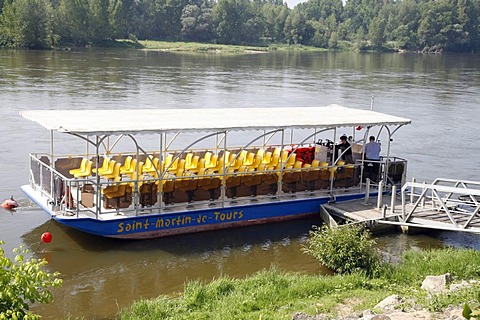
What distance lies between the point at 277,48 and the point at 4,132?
299 feet

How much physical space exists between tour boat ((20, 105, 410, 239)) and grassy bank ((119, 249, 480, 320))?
332cm

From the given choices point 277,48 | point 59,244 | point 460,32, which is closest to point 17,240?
point 59,244

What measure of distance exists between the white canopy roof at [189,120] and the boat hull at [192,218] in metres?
1.98

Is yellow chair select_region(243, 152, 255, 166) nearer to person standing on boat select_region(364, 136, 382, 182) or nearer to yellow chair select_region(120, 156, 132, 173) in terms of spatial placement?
yellow chair select_region(120, 156, 132, 173)

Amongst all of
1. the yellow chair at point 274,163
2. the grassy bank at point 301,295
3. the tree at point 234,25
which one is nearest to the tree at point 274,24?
the tree at point 234,25

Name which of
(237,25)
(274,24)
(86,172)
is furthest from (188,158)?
(274,24)

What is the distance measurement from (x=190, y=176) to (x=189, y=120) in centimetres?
138

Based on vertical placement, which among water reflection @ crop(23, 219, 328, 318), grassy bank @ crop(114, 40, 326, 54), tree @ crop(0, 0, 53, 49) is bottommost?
water reflection @ crop(23, 219, 328, 318)

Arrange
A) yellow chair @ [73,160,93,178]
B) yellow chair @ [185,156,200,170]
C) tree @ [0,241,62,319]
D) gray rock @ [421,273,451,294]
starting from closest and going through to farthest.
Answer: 1. tree @ [0,241,62,319]
2. gray rock @ [421,273,451,294]
3. yellow chair @ [73,160,93,178]
4. yellow chair @ [185,156,200,170]

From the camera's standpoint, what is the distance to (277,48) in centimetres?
11512

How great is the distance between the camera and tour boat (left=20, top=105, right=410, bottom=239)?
47.0 feet

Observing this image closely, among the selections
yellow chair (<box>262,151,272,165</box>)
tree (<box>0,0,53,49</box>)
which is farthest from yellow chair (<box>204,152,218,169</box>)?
tree (<box>0,0,53,49</box>)

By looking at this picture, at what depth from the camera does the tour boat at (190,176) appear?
14.3 m

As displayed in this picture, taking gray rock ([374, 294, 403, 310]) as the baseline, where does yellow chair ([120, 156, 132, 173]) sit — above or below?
above
